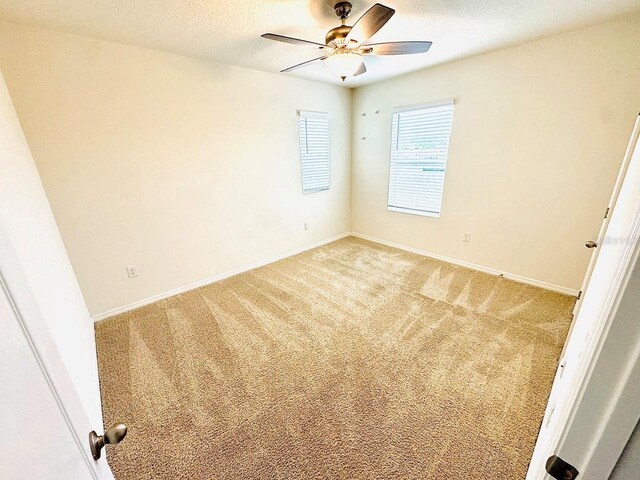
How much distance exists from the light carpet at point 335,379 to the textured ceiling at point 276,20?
232cm

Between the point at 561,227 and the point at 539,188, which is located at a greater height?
the point at 539,188

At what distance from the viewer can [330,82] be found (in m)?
3.54

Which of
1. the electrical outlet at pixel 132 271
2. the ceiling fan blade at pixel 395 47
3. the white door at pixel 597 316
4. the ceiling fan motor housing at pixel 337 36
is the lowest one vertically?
the electrical outlet at pixel 132 271

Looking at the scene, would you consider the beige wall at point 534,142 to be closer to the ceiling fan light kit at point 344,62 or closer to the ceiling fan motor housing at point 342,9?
the ceiling fan light kit at point 344,62

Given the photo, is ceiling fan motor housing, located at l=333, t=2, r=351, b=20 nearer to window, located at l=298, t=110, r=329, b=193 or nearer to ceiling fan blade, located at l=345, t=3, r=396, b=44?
ceiling fan blade, located at l=345, t=3, r=396, b=44

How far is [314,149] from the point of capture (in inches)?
146

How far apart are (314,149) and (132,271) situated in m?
2.69

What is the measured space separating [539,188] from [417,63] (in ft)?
5.98

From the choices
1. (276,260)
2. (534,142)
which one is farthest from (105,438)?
(534,142)

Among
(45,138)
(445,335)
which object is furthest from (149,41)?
(445,335)

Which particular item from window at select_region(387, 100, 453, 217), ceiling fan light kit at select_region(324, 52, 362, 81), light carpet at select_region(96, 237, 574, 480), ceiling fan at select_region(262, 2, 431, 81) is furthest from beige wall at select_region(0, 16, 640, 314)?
ceiling fan light kit at select_region(324, 52, 362, 81)

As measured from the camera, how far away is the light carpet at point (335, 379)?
127cm

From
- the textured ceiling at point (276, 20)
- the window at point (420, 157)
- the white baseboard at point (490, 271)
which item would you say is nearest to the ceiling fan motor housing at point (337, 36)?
the textured ceiling at point (276, 20)

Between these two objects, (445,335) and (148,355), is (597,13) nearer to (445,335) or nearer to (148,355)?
(445,335)
